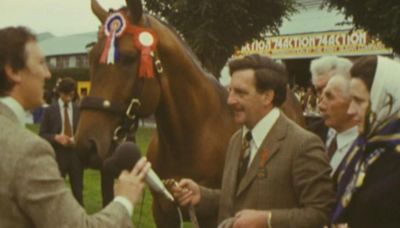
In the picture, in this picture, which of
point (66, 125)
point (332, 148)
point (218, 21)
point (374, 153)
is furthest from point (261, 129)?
point (218, 21)

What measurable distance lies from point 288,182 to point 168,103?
1.72 metres

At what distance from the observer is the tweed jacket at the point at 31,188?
8.04 feet

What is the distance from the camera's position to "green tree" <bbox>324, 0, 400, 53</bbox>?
1634 centimetres

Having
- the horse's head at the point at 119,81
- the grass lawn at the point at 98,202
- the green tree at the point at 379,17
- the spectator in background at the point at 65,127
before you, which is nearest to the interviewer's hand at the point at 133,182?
the horse's head at the point at 119,81

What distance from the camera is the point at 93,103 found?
14.6 feet

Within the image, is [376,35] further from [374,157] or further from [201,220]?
[374,157]

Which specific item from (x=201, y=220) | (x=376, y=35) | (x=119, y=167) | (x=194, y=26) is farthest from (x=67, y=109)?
(x=194, y=26)

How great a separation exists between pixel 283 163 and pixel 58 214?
1289 mm

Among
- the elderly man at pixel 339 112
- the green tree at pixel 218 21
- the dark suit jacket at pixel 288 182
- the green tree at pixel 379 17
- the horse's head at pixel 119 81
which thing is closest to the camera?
the dark suit jacket at pixel 288 182

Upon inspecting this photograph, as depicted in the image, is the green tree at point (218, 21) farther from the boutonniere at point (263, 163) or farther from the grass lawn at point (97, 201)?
the boutonniere at point (263, 163)

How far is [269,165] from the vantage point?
339 centimetres

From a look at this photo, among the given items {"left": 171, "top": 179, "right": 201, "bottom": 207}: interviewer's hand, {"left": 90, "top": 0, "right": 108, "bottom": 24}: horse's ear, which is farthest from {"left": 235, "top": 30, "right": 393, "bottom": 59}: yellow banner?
{"left": 171, "top": 179, "right": 201, "bottom": 207}: interviewer's hand

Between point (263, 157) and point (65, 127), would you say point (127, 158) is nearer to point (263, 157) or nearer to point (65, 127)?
point (263, 157)

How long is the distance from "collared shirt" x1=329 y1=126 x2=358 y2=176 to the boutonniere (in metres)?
0.58
